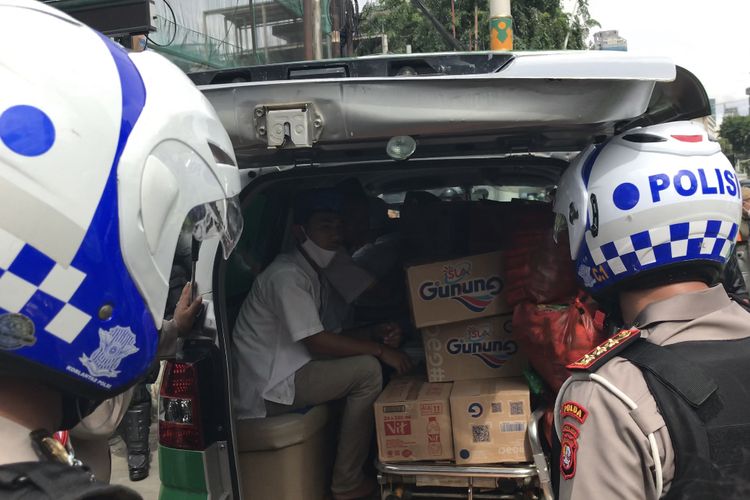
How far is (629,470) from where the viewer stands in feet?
4.32

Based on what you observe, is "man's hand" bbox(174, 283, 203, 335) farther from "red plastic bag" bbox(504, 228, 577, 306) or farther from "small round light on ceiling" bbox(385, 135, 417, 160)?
"red plastic bag" bbox(504, 228, 577, 306)

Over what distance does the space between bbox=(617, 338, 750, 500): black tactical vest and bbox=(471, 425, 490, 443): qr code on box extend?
1.59 metres

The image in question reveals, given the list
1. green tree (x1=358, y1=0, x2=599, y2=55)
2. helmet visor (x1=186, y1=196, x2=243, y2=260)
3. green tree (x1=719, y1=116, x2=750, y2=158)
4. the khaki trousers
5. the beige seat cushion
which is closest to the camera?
helmet visor (x1=186, y1=196, x2=243, y2=260)

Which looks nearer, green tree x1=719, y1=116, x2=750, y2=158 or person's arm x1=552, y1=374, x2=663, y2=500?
person's arm x1=552, y1=374, x2=663, y2=500

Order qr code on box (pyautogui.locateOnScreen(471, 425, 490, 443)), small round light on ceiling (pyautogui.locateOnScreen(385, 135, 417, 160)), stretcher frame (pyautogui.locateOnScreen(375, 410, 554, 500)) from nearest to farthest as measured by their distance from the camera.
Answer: small round light on ceiling (pyautogui.locateOnScreen(385, 135, 417, 160)), stretcher frame (pyautogui.locateOnScreen(375, 410, 554, 500)), qr code on box (pyautogui.locateOnScreen(471, 425, 490, 443))

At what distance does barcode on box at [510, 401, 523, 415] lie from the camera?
2904mm

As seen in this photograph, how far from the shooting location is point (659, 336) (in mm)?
1510

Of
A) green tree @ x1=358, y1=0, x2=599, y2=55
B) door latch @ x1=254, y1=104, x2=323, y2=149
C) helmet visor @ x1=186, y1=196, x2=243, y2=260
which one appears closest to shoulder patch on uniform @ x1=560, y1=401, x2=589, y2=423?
helmet visor @ x1=186, y1=196, x2=243, y2=260

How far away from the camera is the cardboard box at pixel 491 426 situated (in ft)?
9.39

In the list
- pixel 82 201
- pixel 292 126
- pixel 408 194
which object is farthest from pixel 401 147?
pixel 408 194

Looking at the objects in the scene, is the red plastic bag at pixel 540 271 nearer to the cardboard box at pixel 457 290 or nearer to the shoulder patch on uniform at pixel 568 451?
the cardboard box at pixel 457 290

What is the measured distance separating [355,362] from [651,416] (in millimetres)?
2091

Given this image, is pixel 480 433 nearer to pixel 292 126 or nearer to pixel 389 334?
pixel 389 334

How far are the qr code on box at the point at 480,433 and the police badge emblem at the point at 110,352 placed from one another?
2021 millimetres
